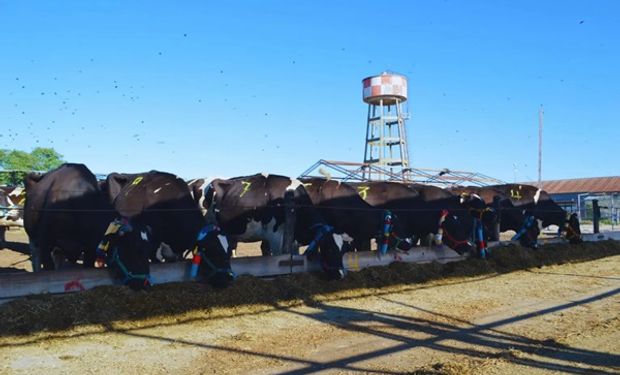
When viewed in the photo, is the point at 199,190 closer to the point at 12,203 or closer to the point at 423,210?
the point at 423,210

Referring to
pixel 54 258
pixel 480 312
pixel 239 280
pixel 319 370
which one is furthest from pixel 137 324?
pixel 480 312

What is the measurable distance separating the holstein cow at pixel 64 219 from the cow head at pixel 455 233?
694cm

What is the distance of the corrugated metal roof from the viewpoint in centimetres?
4962

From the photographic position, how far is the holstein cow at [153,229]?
23.1ft

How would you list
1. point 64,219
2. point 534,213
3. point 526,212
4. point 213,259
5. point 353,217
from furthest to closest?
1. point 534,213
2. point 526,212
3. point 353,217
4. point 64,219
5. point 213,259

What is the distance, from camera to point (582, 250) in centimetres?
1388

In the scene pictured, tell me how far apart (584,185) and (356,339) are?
5437 centimetres

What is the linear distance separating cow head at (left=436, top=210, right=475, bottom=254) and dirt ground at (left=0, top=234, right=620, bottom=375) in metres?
3.05

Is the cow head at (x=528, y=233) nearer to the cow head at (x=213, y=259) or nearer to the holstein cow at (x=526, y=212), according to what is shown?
the holstein cow at (x=526, y=212)

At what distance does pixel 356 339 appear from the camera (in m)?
5.94

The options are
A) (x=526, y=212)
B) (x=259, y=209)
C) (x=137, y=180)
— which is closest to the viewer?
(x=137, y=180)

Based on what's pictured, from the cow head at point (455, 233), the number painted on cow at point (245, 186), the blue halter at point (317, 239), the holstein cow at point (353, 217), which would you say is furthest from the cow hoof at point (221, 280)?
the cow head at point (455, 233)

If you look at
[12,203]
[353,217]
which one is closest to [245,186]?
[353,217]

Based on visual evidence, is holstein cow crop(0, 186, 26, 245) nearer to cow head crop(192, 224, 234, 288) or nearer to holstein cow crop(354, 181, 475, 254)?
holstein cow crop(354, 181, 475, 254)
